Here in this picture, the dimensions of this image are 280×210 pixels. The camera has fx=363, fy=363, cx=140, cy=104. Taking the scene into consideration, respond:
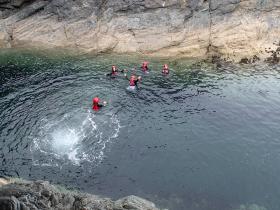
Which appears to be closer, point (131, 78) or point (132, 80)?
point (132, 80)

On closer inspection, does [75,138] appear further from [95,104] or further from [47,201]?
[47,201]

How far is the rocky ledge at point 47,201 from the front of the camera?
71.5 ft

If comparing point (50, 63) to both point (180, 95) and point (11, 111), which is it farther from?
point (180, 95)

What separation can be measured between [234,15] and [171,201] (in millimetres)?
36725

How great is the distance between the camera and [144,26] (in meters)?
55.7

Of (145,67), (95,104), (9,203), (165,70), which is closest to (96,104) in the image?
(95,104)

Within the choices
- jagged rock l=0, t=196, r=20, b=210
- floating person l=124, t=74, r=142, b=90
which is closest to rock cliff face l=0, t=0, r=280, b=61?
floating person l=124, t=74, r=142, b=90

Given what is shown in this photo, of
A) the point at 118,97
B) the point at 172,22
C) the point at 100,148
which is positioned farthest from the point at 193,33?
the point at 100,148

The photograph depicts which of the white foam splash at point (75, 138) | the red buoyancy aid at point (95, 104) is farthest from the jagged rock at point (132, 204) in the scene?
the red buoyancy aid at point (95, 104)

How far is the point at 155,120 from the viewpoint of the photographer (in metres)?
39.2

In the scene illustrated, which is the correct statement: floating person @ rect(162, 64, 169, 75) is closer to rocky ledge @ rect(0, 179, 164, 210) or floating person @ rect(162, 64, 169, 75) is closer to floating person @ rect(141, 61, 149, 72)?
floating person @ rect(141, 61, 149, 72)

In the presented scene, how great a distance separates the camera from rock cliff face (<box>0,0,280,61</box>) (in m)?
54.9

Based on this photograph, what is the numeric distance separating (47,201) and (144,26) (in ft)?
125

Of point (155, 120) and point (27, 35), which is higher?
point (27, 35)
